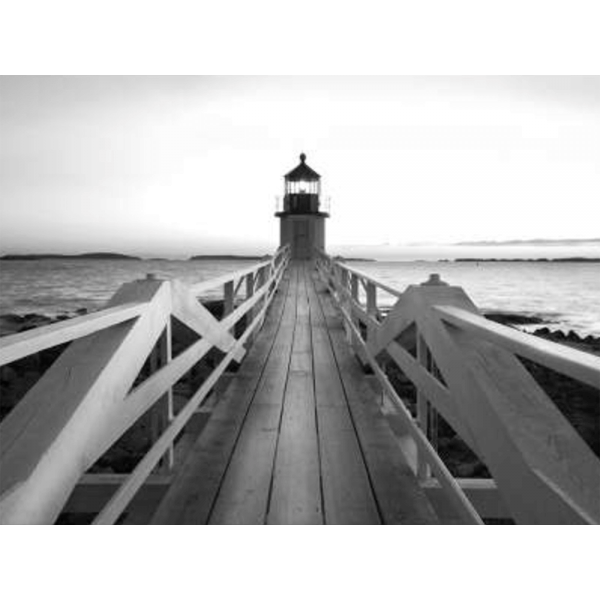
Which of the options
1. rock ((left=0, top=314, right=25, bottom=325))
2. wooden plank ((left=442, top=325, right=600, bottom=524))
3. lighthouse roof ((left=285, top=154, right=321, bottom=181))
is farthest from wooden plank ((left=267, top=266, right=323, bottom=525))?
rock ((left=0, top=314, right=25, bottom=325))

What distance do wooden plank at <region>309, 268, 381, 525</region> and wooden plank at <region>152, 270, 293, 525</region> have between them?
65 centimetres

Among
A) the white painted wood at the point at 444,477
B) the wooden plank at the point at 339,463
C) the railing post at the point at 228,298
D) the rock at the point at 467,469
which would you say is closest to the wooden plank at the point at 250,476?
the wooden plank at the point at 339,463

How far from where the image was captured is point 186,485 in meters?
3.22

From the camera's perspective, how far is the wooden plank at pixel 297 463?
114 inches

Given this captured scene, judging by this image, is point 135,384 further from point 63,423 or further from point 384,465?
point 63,423

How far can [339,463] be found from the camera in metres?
3.55

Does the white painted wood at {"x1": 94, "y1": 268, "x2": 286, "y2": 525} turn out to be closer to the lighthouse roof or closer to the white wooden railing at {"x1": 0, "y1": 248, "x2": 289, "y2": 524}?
the white wooden railing at {"x1": 0, "y1": 248, "x2": 289, "y2": 524}

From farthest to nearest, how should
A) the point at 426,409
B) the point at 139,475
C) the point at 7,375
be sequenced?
1. the point at 7,375
2. the point at 426,409
3. the point at 139,475

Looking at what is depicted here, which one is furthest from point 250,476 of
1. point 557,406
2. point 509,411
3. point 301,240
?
point 301,240

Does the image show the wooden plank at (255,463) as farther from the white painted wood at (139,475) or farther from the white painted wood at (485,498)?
the white painted wood at (485,498)

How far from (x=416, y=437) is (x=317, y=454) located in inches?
35.1

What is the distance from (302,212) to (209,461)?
86.2 ft

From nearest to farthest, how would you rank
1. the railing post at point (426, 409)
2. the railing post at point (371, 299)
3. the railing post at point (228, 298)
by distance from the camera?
the railing post at point (426, 409) < the railing post at point (228, 298) < the railing post at point (371, 299)
